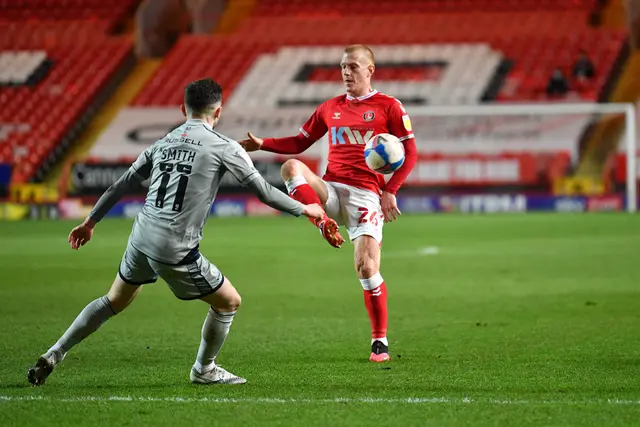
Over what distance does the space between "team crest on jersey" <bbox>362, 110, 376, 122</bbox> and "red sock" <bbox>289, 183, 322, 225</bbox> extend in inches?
23.5

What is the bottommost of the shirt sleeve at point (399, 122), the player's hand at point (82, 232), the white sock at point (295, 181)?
the player's hand at point (82, 232)

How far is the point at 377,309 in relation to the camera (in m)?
7.02

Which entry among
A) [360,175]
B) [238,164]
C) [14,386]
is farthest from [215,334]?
[360,175]

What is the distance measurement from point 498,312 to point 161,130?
21424 mm

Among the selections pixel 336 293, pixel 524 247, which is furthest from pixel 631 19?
pixel 336 293

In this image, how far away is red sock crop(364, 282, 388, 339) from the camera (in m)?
6.95

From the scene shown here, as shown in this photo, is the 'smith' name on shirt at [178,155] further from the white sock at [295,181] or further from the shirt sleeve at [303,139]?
the shirt sleeve at [303,139]

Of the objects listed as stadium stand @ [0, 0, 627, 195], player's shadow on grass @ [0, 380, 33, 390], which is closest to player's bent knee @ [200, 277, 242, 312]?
player's shadow on grass @ [0, 380, 33, 390]

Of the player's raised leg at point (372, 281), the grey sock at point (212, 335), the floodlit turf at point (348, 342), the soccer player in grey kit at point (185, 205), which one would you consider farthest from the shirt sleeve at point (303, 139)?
the grey sock at point (212, 335)

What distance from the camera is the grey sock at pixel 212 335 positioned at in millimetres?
5785

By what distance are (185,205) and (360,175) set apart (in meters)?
1.98

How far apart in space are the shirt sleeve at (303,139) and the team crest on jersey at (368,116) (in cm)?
36

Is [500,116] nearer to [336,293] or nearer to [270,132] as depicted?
[270,132]

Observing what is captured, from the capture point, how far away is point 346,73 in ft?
23.5
